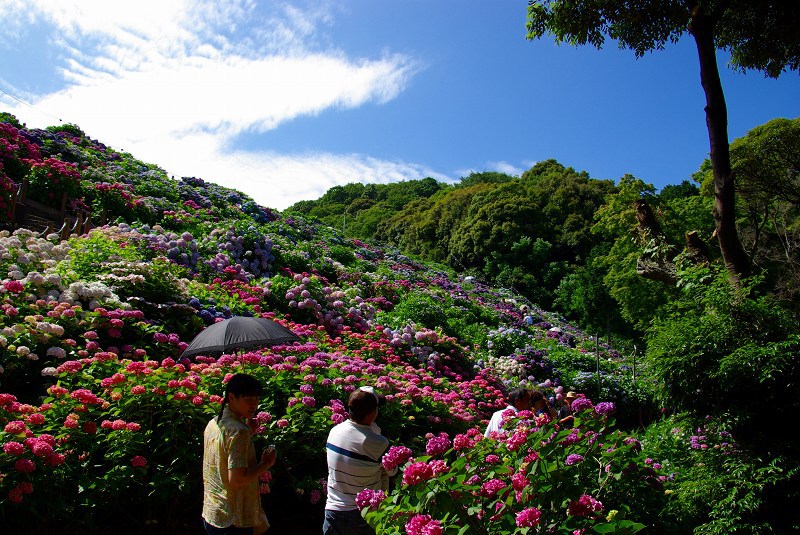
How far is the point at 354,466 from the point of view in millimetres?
3148

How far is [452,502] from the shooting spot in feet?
7.16

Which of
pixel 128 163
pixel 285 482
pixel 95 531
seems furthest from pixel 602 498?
pixel 128 163

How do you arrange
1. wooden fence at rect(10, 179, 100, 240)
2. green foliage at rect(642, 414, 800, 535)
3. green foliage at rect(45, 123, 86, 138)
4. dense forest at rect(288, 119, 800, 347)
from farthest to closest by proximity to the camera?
green foliage at rect(45, 123, 86, 138), dense forest at rect(288, 119, 800, 347), wooden fence at rect(10, 179, 100, 240), green foliage at rect(642, 414, 800, 535)

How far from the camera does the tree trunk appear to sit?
17.8ft

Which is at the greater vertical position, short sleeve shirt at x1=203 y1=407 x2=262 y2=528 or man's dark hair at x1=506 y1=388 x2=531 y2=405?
man's dark hair at x1=506 y1=388 x2=531 y2=405

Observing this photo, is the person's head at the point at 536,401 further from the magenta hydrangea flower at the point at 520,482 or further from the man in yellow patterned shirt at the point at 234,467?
the man in yellow patterned shirt at the point at 234,467

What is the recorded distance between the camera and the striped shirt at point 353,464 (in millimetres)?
3146

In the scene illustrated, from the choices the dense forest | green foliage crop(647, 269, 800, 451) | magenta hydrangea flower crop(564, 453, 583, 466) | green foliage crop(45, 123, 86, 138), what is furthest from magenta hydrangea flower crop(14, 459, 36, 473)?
green foliage crop(45, 123, 86, 138)

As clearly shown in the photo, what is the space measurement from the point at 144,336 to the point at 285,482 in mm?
2437

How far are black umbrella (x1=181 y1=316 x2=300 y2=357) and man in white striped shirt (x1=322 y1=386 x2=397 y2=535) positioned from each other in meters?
1.70

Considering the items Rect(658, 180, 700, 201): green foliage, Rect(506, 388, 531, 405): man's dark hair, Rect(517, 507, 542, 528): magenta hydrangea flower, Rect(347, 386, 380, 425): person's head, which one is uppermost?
Rect(658, 180, 700, 201): green foliage

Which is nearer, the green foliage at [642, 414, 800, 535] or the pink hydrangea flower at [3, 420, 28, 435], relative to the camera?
the pink hydrangea flower at [3, 420, 28, 435]

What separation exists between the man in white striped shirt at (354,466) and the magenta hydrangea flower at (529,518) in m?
1.29

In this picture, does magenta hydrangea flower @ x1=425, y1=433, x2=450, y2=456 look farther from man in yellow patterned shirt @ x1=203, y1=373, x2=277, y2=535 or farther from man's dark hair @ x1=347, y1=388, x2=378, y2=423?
man in yellow patterned shirt @ x1=203, y1=373, x2=277, y2=535
